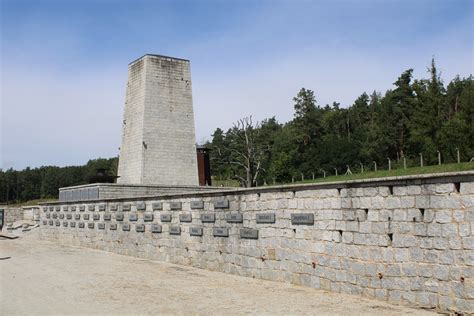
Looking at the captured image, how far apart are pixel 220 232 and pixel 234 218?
0.69 m

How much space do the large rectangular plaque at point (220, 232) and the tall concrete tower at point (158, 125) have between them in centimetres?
1113

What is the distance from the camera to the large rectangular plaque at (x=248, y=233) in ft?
34.5

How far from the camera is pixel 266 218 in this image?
33.4 feet

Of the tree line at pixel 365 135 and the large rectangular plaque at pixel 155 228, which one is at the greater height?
the tree line at pixel 365 135

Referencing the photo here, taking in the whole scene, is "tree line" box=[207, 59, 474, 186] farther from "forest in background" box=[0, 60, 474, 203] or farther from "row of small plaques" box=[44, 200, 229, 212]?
"row of small plaques" box=[44, 200, 229, 212]

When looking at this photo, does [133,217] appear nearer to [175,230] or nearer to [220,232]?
[175,230]

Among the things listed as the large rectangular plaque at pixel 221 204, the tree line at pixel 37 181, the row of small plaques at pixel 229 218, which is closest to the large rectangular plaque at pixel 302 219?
the row of small plaques at pixel 229 218

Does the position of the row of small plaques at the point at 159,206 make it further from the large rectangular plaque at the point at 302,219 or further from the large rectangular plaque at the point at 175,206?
the large rectangular plaque at the point at 302,219

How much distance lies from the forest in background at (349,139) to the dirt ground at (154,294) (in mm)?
24017

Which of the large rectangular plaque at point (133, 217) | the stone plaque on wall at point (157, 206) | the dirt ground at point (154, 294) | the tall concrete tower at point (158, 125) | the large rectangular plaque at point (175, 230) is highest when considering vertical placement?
the tall concrete tower at point (158, 125)

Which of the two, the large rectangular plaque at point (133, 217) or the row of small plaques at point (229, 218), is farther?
the large rectangular plaque at point (133, 217)

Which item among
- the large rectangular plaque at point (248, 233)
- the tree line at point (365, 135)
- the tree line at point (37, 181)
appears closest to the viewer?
the large rectangular plaque at point (248, 233)

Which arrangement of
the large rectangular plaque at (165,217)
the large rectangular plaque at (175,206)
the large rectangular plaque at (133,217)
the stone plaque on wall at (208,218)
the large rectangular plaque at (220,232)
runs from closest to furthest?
the large rectangular plaque at (220,232) < the stone plaque on wall at (208,218) < the large rectangular plaque at (175,206) < the large rectangular plaque at (165,217) < the large rectangular plaque at (133,217)

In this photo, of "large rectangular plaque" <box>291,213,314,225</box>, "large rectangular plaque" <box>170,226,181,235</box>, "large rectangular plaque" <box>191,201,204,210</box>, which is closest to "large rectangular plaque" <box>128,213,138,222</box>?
"large rectangular plaque" <box>170,226,181,235</box>
